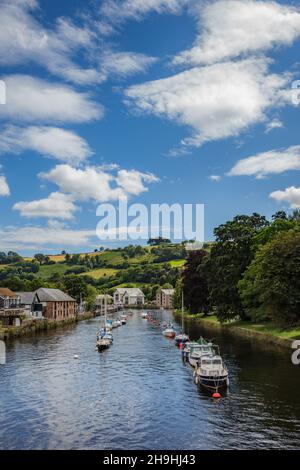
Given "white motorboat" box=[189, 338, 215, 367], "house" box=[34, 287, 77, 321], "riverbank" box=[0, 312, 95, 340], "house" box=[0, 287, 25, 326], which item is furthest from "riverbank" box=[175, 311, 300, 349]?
"house" box=[34, 287, 77, 321]

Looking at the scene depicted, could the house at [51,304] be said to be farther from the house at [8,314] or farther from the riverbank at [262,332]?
the riverbank at [262,332]

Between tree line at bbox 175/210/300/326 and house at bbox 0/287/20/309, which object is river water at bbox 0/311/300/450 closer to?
tree line at bbox 175/210/300/326

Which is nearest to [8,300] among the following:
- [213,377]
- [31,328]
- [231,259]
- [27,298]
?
[27,298]

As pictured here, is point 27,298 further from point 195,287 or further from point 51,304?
point 195,287

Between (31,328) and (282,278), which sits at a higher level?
(282,278)

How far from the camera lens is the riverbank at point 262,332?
255ft

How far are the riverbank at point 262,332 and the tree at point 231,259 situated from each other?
13.4 feet

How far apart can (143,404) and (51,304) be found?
4292 inches

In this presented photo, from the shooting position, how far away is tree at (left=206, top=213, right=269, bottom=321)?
11306 centimetres

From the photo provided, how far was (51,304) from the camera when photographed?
149m

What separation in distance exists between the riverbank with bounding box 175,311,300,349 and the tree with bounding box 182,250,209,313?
68.6 ft

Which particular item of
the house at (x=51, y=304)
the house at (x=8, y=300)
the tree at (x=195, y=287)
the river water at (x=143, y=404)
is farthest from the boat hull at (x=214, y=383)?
the house at (x=51, y=304)
